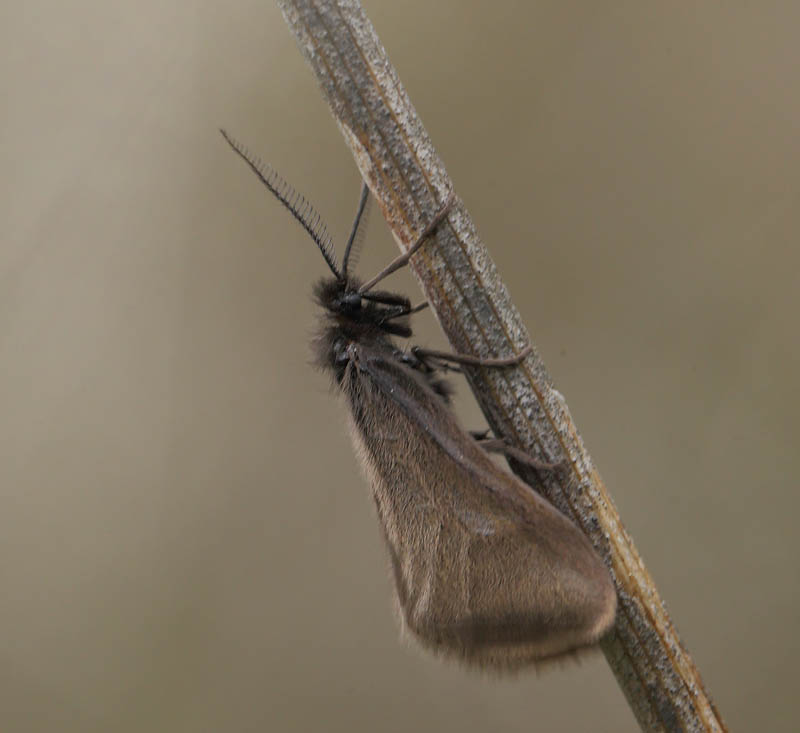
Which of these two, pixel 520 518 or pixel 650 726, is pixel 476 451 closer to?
pixel 520 518

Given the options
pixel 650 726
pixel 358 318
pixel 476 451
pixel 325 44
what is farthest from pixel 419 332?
pixel 650 726

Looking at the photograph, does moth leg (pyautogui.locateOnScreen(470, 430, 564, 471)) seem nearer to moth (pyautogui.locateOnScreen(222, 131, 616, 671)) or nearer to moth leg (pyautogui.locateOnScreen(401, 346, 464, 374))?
moth (pyautogui.locateOnScreen(222, 131, 616, 671))

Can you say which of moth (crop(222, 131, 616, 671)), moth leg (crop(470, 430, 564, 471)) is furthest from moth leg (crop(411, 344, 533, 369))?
moth leg (crop(470, 430, 564, 471))

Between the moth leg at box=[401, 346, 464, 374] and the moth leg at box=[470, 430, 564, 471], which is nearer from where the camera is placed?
the moth leg at box=[470, 430, 564, 471]

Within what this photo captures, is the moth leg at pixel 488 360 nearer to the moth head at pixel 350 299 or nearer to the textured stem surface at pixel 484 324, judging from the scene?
the textured stem surface at pixel 484 324

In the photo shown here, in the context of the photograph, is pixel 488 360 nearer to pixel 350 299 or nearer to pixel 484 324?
pixel 484 324

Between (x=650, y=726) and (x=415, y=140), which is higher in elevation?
(x=415, y=140)
